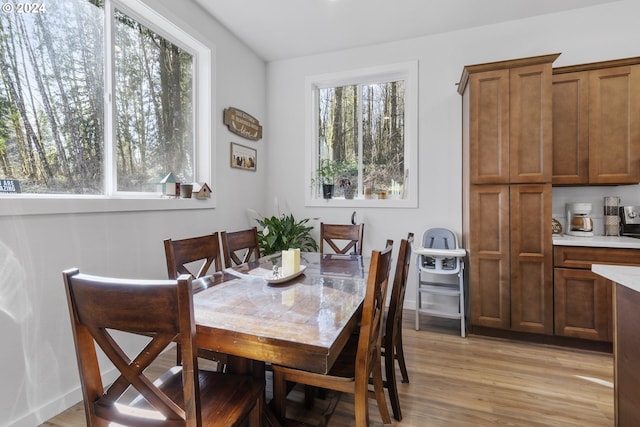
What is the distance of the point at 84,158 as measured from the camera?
6.68 ft

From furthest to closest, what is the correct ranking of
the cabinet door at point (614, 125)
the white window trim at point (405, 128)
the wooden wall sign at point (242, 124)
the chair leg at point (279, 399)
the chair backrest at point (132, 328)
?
the white window trim at point (405, 128) < the wooden wall sign at point (242, 124) < the cabinet door at point (614, 125) < the chair leg at point (279, 399) < the chair backrest at point (132, 328)

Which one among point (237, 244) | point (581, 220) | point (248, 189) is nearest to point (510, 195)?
point (581, 220)

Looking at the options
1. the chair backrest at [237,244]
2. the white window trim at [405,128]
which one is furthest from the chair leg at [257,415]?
the white window trim at [405,128]

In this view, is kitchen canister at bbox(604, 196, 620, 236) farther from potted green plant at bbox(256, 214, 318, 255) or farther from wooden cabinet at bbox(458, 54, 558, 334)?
potted green plant at bbox(256, 214, 318, 255)

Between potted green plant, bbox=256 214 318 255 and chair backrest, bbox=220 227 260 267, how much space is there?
0.77m

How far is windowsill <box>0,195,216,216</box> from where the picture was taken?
156 centimetres

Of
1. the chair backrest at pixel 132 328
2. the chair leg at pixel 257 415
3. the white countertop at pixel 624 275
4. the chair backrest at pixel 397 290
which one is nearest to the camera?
the chair backrest at pixel 132 328

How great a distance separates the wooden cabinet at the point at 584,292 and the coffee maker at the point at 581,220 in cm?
33

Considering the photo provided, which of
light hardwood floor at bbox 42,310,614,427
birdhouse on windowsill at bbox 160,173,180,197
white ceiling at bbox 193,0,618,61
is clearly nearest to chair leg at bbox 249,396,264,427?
light hardwood floor at bbox 42,310,614,427

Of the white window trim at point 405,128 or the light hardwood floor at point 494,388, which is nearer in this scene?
the light hardwood floor at point 494,388

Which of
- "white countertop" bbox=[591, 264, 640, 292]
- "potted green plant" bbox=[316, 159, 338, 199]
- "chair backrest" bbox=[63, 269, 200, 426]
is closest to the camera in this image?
"chair backrest" bbox=[63, 269, 200, 426]

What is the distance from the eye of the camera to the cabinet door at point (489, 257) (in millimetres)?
2639

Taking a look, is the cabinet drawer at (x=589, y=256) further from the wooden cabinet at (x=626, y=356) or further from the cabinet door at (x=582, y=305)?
the wooden cabinet at (x=626, y=356)

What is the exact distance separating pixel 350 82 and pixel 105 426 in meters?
3.70
